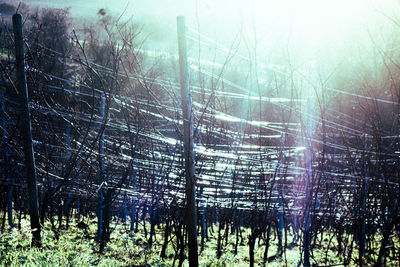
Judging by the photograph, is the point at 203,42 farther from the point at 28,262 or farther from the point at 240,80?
the point at 240,80

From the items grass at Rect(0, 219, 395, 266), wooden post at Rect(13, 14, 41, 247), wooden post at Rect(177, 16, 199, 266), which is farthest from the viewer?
wooden post at Rect(13, 14, 41, 247)

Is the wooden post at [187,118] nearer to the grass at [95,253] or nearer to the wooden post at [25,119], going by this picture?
the grass at [95,253]

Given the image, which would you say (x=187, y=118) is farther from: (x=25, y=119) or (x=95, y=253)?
(x=95, y=253)

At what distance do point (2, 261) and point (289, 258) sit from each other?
5.46 m

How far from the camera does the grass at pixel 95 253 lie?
489 centimetres

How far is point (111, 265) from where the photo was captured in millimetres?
5609

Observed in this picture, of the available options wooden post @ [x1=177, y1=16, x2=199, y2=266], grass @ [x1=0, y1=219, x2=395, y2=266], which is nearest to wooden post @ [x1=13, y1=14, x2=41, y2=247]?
grass @ [x1=0, y1=219, x2=395, y2=266]

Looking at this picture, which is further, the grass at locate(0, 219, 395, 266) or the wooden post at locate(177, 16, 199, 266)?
the grass at locate(0, 219, 395, 266)

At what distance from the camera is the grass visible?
4.89 m

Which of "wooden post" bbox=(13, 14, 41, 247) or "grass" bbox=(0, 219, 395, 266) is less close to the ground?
"wooden post" bbox=(13, 14, 41, 247)

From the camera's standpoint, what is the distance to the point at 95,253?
6.82m

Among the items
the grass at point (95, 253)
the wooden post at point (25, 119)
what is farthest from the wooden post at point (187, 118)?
the wooden post at point (25, 119)

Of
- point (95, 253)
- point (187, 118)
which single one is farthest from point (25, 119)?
point (187, 118)

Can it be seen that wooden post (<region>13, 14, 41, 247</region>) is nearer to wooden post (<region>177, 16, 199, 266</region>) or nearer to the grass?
the grass
